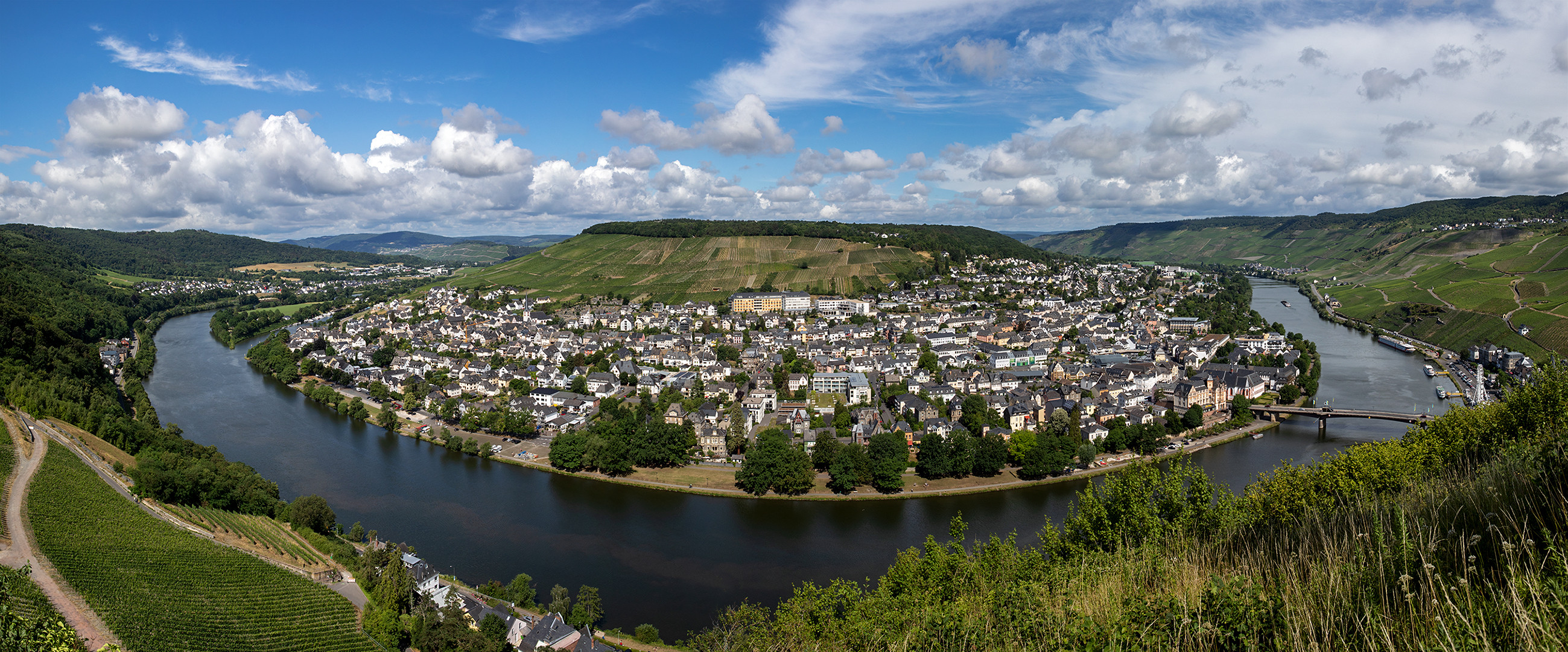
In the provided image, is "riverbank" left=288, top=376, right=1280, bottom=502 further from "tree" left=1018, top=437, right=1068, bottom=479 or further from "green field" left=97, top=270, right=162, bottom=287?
"green field" left=97, top=270, right=162, bottom=287

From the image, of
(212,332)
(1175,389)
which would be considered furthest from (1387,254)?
(212,332)

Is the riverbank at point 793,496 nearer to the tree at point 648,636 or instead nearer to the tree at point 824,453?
the tree at point 824,453

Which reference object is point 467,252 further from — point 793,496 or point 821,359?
point 793,496

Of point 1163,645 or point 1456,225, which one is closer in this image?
point 1163,645

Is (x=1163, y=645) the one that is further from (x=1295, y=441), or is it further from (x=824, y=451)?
(x=1295, y=441)

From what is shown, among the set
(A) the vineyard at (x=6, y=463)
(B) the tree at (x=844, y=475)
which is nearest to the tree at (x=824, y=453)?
(B) the tree at (x=844, y=475)
